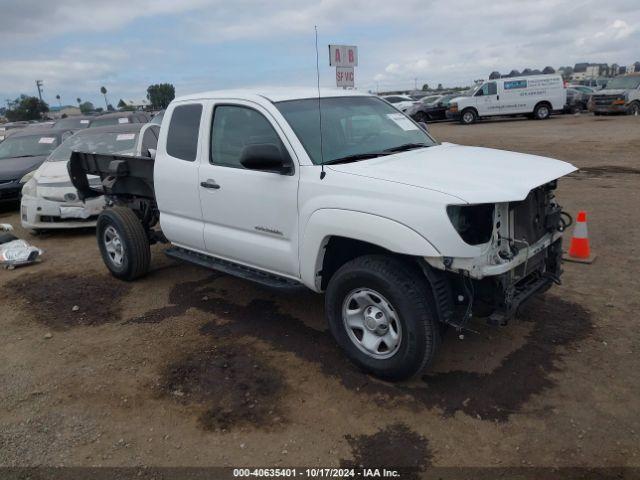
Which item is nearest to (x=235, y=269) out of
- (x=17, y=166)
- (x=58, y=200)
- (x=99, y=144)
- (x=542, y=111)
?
(x=58, y=200)

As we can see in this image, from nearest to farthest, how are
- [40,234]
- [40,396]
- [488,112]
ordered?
[40,396] < [40,234] < [488,112]

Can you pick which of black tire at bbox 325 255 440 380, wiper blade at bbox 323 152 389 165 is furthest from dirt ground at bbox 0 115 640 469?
wiper blade at bbox 323 152 389 165

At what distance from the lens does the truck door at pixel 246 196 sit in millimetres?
4016

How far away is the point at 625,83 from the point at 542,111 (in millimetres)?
4056

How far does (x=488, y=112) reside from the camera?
1046 inches

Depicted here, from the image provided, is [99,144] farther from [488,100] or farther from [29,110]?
[29,110]

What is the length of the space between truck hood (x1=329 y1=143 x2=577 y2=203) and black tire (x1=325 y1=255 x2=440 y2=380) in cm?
58

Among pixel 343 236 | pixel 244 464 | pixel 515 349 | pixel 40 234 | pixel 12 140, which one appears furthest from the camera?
pixel 12 140

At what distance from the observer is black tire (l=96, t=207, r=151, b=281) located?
574 centimetres

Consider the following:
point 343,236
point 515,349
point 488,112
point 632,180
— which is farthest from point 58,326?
point 488,112

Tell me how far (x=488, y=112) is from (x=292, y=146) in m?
24.9

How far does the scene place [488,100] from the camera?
26.4 m

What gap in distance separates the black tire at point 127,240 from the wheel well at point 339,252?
2.64 metres

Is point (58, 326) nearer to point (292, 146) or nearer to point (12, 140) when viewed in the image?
point (292, 146)
